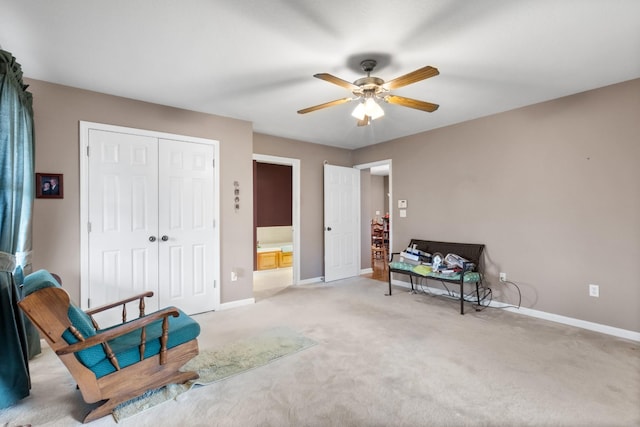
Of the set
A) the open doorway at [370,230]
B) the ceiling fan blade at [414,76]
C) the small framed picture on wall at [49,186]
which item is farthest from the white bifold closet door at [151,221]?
the open doorway at [370,230]

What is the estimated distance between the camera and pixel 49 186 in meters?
2.87

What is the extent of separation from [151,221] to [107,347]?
1879 mm

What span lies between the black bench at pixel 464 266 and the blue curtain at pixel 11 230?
12.5 ft

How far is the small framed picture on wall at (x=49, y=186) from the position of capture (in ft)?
9.25

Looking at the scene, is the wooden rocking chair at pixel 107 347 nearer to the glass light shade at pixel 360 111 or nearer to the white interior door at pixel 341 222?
the glass light shade at pixel 360 111

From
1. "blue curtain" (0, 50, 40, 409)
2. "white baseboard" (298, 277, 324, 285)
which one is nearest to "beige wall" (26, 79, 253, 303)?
"blue curtain" (0, 50, 40, 409)

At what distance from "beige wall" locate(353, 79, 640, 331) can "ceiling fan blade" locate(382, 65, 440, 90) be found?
2.15 meters

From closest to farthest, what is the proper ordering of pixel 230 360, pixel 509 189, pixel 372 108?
pixel 230 360, pixel 372 108, pixel 509 189

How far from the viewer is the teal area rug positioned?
76.8 inches

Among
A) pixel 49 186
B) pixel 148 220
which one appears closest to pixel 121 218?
pixel 148 220

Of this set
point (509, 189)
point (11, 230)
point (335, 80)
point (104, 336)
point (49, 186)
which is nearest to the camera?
point (104, 336)

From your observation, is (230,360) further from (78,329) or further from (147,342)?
(78,329)

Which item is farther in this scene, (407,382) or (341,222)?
(341,222)

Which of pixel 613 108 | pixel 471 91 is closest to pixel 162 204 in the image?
pixel 471 91
